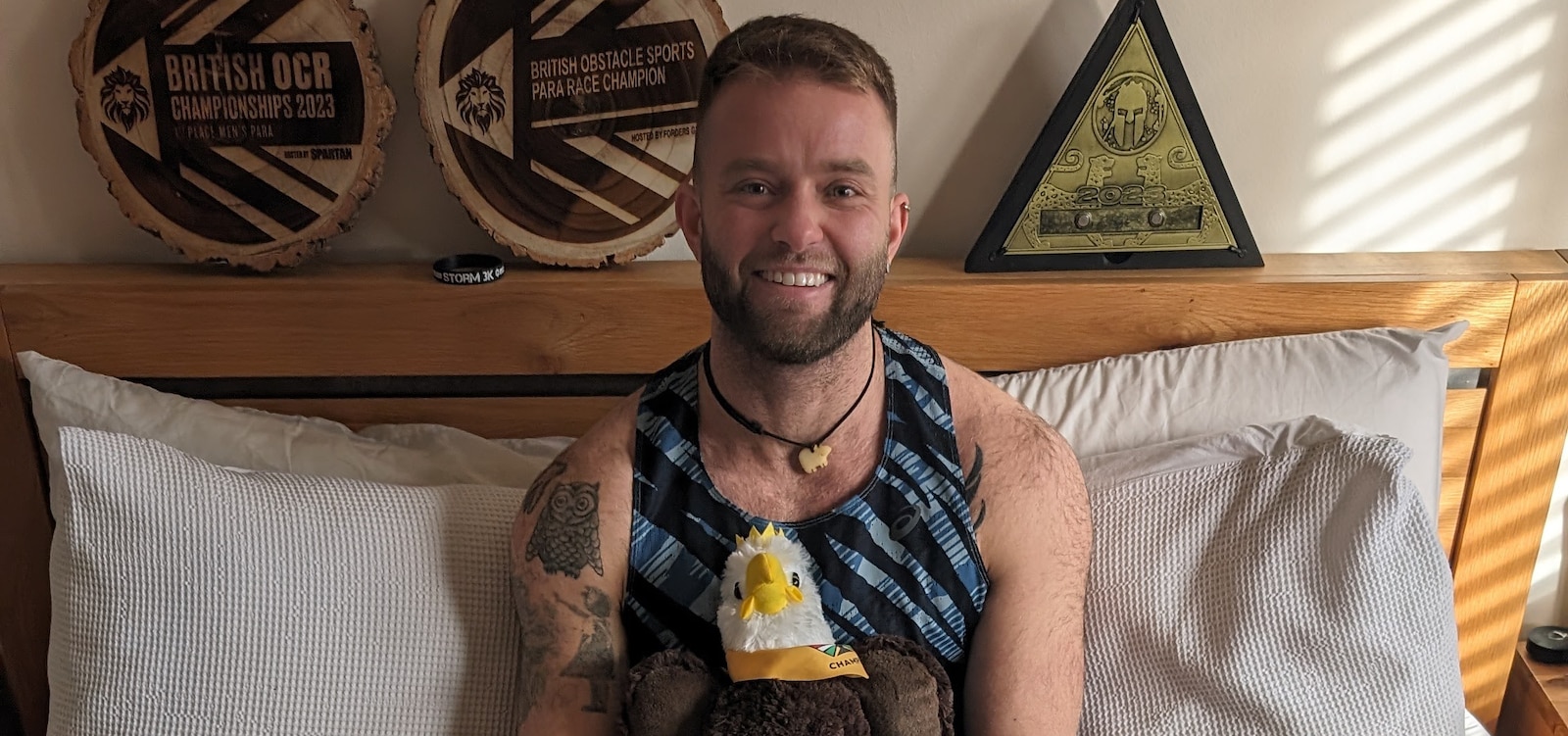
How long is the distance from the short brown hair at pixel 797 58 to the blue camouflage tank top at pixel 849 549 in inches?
14.0

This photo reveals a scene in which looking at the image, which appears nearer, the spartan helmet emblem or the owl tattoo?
the owl tattoo

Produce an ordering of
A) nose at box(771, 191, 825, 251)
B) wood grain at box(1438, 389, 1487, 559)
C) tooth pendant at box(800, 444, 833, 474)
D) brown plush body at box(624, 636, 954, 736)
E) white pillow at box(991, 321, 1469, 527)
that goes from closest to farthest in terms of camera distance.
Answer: brown plush body at box(624, 636, 954, 736), nose at box(771, 191, 825, 251), tooth pendant at box(800, 444, 833, 474), white pillow at box(991, 321, 1469, 527), wood grain at box(1438, 389, 1487, 559)

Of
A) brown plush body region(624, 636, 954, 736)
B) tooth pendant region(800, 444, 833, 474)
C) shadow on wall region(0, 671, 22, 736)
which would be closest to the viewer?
brown plush body region(624, 636, 954, 736)

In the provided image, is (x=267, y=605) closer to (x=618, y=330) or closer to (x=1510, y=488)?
(x=618, y=330)

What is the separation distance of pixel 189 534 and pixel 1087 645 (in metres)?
1.01

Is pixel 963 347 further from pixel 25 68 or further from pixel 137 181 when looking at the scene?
pixel 25 68

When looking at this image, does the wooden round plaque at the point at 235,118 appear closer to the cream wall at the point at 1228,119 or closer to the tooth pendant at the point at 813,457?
the cream wall at the point at 1228,119

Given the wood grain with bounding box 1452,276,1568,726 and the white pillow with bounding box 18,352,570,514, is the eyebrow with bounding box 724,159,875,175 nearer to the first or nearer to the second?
the white pillow with bounding box 18,352,570,514

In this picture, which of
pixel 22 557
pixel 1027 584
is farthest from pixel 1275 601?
pixel 22 557

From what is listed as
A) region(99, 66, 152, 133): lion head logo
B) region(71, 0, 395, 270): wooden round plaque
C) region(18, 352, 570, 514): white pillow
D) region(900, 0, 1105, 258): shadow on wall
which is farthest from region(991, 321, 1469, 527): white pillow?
region(99, 66, 152, 133): lion head logo

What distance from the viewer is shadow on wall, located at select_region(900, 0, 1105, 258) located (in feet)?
4.83

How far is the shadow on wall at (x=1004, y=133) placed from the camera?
1.47 metres

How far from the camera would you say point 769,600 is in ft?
3.19

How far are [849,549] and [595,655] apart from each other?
0.29 meters
